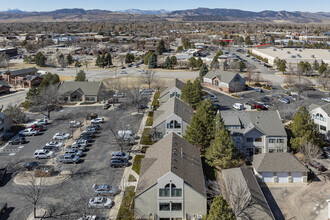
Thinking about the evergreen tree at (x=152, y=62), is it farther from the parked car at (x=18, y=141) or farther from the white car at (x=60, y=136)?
the parked car at (x=18, y=141)

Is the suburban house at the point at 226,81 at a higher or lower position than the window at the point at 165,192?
higher

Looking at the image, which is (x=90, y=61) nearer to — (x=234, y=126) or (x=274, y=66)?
(x=274, y=66)

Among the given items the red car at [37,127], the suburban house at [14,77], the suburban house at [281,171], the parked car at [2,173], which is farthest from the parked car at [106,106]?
the suburban house at [281,171]

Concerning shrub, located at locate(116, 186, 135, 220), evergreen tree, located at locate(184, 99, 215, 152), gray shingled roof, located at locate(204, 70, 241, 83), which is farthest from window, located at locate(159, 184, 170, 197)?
gray shingled roof, located at locate(204, 70, 241, 83)

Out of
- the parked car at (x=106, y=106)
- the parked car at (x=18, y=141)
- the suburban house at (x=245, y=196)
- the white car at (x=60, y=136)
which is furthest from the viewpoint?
the parked car at (x=106, y=106)

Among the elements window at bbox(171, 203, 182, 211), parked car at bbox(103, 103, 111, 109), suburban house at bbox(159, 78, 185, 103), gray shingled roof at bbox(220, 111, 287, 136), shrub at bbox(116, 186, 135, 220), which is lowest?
shrub at bbox(116, 186, 135, 220)

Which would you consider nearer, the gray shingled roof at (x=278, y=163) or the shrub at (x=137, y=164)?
the gray shingled roof at (x=278, y=163)

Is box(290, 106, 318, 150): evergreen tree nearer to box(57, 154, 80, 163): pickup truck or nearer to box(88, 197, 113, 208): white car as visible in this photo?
box(88, 197, 113, 208): white car
